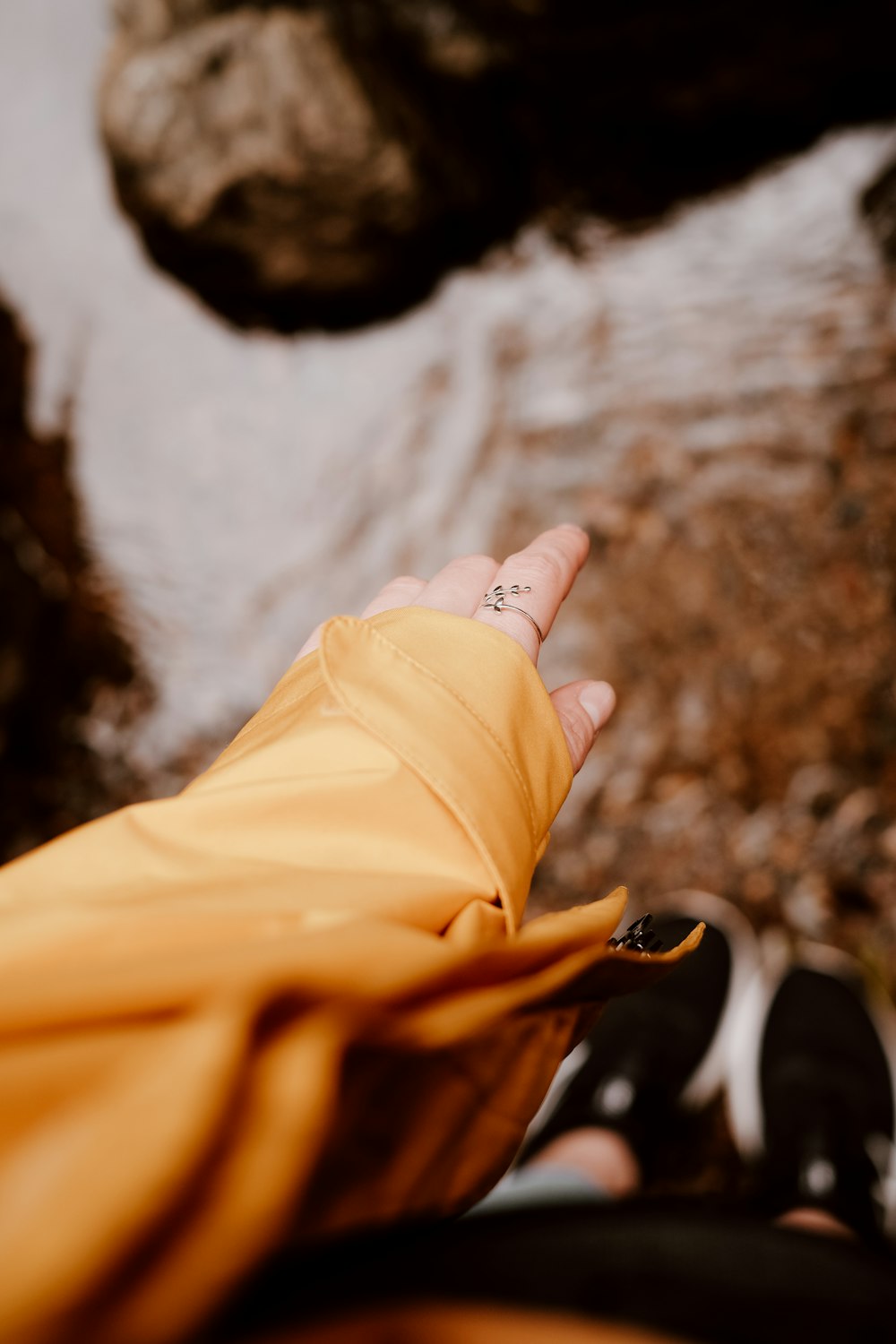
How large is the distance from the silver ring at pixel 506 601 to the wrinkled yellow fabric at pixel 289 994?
17 cm

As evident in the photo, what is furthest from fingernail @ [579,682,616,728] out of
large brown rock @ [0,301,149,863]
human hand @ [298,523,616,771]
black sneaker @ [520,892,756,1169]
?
large brown rock @ [0,301,149,863]

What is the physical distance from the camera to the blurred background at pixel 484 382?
1589 millimetres

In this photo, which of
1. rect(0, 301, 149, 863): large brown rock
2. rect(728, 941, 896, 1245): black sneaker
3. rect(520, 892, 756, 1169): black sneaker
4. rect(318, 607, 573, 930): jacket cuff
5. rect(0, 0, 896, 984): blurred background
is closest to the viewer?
rect(318, 607, 573, 930): jacket cuff

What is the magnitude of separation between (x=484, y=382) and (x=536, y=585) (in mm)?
1184

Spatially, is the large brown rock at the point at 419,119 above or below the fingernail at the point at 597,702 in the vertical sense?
above

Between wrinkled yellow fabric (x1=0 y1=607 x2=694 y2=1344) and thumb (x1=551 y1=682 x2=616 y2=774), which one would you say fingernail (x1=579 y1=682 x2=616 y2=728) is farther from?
wrinkled yellow fabric (x1=0 y1=607 x2=694 y2=1344)

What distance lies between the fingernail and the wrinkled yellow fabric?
214mm

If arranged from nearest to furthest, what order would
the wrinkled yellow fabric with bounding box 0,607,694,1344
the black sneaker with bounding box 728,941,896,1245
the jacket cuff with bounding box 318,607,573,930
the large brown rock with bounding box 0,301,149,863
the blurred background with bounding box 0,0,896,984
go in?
the wrinkled yellow fabric with bounding box 0,607,694,1344 < the jacket cuff with bounding box 318,607,573,930 < the black sneaker with bounding box 728,941,896,1245 < the blurred background with bounding box 0,0,896,984 < the large brown rock with bounding box 0,301,149,863

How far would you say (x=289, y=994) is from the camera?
14.3 inches

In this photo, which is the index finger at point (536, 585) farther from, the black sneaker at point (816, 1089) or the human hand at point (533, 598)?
the black sneaker at point (816, 1089)

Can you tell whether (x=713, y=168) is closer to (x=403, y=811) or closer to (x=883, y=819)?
(x=883, y=819)

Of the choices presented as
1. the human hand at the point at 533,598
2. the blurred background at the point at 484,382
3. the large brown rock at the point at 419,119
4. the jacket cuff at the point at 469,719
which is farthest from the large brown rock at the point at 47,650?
the jacket cuff at the point at 469,719

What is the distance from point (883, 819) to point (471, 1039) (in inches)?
53.3

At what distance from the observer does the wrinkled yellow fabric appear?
306 mm
